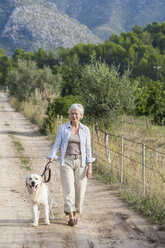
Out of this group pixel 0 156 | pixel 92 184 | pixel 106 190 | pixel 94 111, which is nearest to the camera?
pixel 106 190

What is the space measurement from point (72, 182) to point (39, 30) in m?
169

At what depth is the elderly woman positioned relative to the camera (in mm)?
6523

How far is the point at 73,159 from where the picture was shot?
657 centimetres

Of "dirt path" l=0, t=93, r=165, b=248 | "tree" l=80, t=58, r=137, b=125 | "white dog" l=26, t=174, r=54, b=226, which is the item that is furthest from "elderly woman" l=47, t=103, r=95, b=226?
"tree" l=80, t=58, r=137, b=125

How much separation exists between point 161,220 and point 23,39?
564ft

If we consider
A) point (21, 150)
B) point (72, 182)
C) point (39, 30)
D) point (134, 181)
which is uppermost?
point (39, 30)

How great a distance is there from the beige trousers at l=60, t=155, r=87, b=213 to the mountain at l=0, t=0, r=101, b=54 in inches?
6338

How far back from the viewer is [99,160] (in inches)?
491

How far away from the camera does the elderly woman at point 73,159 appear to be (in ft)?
21.4

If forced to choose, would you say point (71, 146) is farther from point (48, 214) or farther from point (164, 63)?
point (164, 63)

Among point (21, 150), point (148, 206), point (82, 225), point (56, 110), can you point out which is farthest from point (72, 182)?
point (56, 110)

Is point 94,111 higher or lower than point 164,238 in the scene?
higher

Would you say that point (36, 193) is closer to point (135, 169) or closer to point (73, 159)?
point (73, 159)

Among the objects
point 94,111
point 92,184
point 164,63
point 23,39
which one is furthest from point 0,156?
point 23,39
